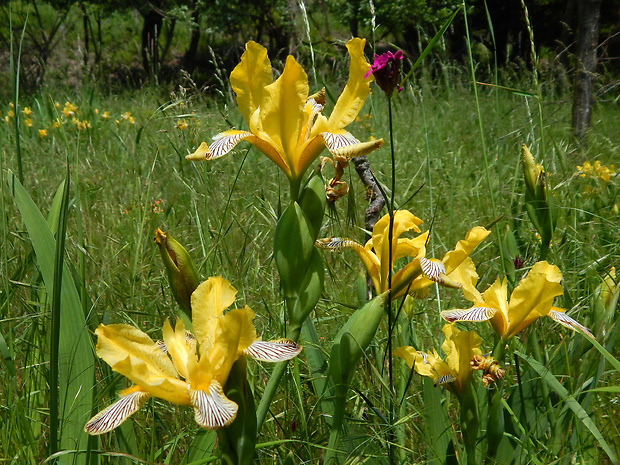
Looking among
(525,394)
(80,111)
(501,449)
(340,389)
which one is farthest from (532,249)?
(80,111)

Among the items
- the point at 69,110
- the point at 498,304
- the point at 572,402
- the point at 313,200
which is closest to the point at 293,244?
the point at 313,200

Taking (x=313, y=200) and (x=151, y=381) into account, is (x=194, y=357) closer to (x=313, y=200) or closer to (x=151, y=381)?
(x=151, y=381)

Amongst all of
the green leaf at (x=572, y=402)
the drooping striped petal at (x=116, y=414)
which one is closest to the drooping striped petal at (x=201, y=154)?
the drooping striped petal at (x=116, y=414)

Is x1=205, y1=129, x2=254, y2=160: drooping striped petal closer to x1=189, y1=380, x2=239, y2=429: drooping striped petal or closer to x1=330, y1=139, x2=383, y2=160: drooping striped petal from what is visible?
x1=330, y1=139, x2=383, y2=160: drooping striped petal

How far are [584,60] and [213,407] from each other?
11.6 ft

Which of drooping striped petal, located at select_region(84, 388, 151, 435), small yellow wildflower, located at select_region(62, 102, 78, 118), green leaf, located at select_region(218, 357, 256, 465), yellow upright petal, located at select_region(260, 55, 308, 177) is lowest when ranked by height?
small yellow wildflower, located at select_region(62, 102, 78, 118)

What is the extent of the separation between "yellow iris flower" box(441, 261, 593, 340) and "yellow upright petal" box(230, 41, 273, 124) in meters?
0.48

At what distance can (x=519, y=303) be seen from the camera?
3.05 feet

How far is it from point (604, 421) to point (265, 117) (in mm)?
982

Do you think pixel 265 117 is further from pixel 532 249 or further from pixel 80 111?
pixel 80 111

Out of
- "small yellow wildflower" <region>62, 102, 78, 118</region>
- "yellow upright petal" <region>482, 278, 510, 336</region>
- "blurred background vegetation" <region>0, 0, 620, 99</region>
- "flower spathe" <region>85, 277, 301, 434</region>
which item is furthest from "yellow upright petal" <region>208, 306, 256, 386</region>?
"blurred background vegetation" <region>0, 0, 620, 99</region>

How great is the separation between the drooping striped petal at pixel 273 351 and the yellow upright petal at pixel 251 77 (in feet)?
1.21

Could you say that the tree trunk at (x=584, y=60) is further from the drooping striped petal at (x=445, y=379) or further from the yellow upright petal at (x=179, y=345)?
the yellow upright petal at (x=179, y=345)

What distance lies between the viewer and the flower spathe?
630 mm
